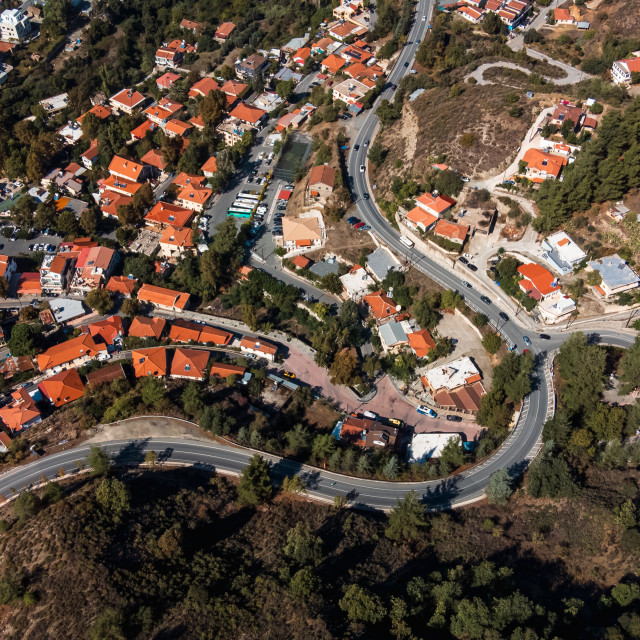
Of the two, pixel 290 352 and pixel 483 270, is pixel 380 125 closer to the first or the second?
pixel 483 270

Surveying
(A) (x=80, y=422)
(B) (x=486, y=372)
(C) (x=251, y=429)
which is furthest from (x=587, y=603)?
(A) (x=80, y=422)

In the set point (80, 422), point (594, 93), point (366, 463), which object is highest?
point (594, 93)

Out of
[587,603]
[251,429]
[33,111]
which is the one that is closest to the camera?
[587,603]

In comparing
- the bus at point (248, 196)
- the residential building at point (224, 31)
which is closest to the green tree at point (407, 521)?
the bus at point (248, 196)

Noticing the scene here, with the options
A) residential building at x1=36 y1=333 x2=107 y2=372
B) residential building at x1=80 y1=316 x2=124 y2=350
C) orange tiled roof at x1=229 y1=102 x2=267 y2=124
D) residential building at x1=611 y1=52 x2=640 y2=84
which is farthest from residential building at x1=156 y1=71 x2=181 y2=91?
residential building at x1=611 y1=52 x2=640 y2=84

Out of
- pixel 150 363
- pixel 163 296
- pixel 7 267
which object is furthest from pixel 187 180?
pixel 150 363

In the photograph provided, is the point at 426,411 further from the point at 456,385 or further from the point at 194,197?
the point at 194,197
